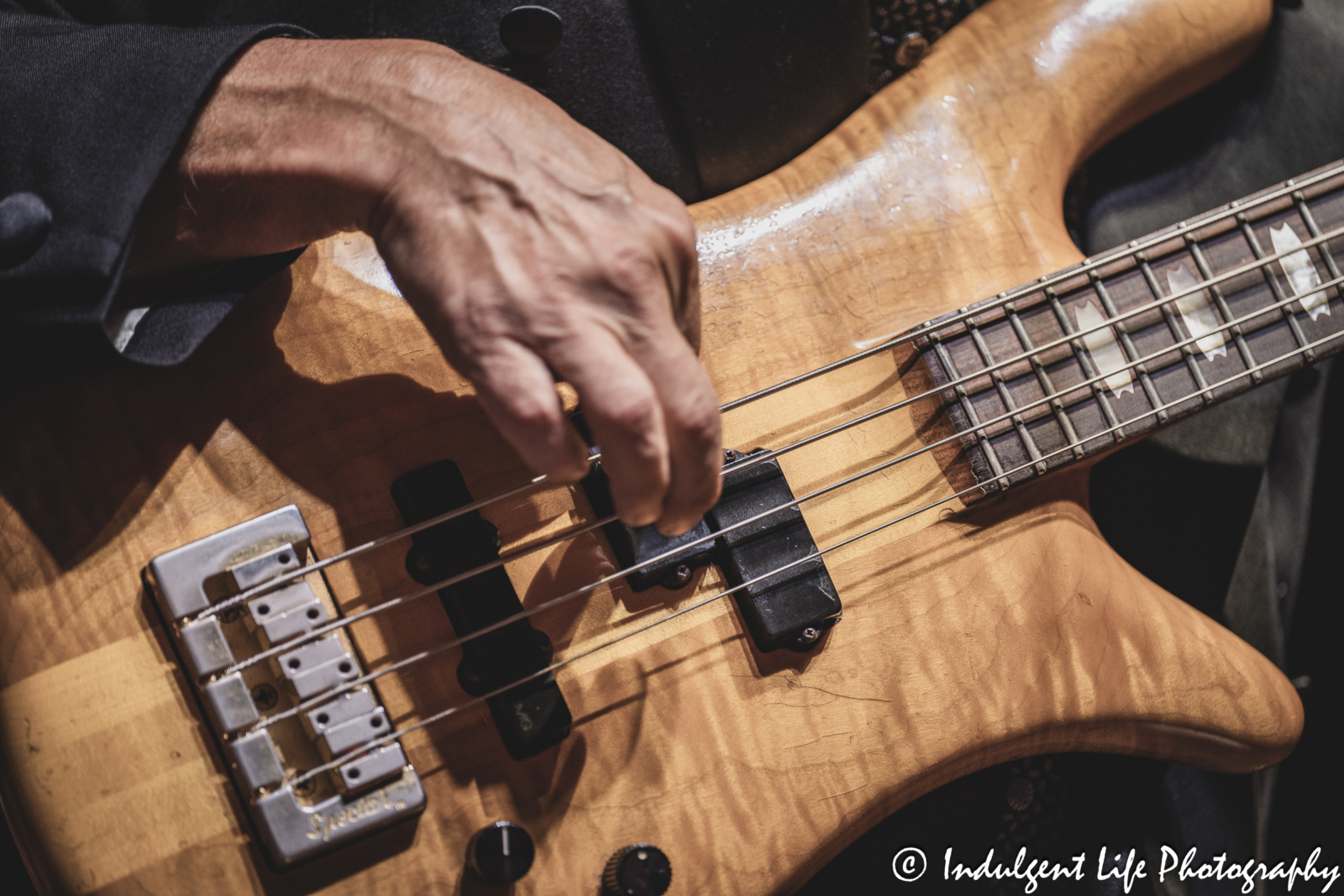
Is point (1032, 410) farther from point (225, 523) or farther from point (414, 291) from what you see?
point (225, 523)

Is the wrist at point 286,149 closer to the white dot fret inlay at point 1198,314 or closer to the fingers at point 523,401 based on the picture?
the fingers at point 523,401

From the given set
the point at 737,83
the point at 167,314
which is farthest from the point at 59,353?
the point at 737,83

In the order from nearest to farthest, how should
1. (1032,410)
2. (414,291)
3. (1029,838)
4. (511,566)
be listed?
(414,291) < (511,566) < (1032,410) < (1029,838)

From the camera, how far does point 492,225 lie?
0.51 m

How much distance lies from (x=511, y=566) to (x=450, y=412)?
0.12 meters

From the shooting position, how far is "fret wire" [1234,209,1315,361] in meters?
0.80

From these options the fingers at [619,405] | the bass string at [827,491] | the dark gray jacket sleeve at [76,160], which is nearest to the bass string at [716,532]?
the bass string at [827,491]

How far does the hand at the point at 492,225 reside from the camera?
1.66 ft

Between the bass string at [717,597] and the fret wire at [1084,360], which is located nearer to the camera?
the bass string at [717,597]

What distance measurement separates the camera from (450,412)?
2.13 ft

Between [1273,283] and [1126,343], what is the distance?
0.17 metres

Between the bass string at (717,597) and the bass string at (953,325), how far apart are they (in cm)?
8

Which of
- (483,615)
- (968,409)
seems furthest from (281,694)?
(968,409)

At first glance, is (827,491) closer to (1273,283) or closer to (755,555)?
(755,555)
